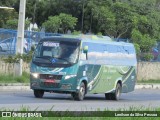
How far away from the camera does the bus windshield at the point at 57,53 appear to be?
2427 centimetres

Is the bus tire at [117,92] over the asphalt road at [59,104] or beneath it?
beneath

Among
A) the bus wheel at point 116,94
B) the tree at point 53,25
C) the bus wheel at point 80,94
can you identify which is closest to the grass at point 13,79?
the bus wheel at point 116,94

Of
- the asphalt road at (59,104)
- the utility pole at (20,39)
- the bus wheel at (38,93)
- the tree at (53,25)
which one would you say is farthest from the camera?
the tree at (53,25)

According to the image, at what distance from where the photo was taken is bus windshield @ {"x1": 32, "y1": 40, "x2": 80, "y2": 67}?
79.6 feet

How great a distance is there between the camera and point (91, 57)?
2570cm

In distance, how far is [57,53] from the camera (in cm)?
2447

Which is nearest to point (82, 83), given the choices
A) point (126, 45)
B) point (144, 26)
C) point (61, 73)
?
point (61, 73)

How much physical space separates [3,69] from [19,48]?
1.56 meters

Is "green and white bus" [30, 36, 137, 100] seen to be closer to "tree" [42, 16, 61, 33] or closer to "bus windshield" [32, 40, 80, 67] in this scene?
"bus windshield" [32, 40, 80, 67]

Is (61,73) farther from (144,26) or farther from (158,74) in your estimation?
(144,26)

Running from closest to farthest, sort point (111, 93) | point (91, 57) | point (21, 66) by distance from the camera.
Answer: point (91, 57) → point (111, 93) → point (21, 66)

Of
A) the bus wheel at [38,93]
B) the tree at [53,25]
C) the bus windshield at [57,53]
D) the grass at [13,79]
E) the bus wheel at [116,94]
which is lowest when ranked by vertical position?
the grass at [13,79]

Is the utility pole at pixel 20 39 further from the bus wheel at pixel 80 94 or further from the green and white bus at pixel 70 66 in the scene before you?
the bus wheel at pixel 80 94

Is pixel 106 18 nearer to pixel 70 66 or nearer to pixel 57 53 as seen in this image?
pixel 57 53
